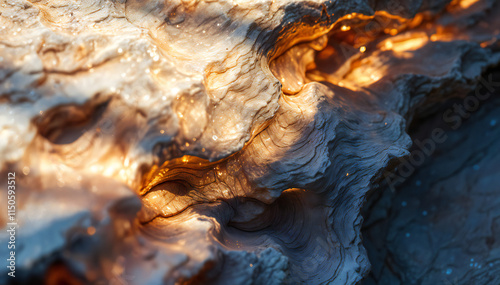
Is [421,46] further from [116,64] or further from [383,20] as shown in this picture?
[116,64]

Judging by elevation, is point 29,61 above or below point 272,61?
above

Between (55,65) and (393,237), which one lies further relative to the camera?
(393,237)

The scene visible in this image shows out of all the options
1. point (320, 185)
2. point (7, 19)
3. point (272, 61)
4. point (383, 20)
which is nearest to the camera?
point (7, 19)

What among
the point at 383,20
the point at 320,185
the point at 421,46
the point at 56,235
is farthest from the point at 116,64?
the point at 421,46

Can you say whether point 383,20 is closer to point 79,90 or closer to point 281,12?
point 281,12

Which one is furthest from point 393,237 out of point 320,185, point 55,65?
point 55,65

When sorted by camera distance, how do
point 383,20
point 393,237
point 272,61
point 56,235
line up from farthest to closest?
point 383,20 < point 393,237 < point 272,61 < point 56,235

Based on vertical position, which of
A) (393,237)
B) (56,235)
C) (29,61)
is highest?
(29,61)
